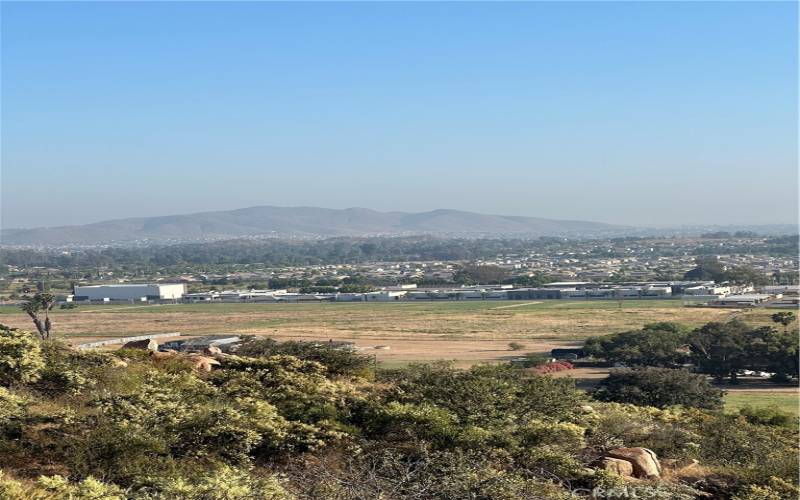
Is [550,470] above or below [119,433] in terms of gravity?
below

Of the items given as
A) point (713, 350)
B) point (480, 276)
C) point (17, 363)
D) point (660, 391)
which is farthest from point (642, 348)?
point (480, 276)

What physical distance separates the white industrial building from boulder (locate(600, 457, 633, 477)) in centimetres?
9829

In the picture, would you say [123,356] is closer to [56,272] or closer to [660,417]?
[660,417]

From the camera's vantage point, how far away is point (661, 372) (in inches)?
1337

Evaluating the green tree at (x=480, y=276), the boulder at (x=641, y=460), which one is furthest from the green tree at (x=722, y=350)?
the green tree at (x=480, y=276)

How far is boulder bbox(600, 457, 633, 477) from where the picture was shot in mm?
16453

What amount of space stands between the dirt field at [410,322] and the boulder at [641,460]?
100ft

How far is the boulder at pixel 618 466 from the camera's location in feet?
54.0

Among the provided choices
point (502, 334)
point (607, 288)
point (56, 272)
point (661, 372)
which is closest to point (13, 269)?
point (56, 272)

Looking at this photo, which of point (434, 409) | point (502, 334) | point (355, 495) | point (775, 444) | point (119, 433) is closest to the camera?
point (355, 495)

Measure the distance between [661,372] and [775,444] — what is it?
12722 millimetres

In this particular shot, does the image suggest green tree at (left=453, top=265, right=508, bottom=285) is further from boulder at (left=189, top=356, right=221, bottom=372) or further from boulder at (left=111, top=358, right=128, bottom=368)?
boulder at (left=111, top=358, right=128, bottom=368)

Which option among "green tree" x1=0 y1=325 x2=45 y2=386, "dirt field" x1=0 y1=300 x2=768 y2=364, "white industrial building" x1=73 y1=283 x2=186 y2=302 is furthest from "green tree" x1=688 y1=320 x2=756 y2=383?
"white industrial building" x1=73 y1=283 x2=186 y2=302

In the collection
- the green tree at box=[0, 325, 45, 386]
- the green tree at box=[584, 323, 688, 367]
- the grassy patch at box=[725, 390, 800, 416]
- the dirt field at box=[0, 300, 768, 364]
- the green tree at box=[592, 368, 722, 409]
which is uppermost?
the green tree at box=[0, 325, 45, 386]
